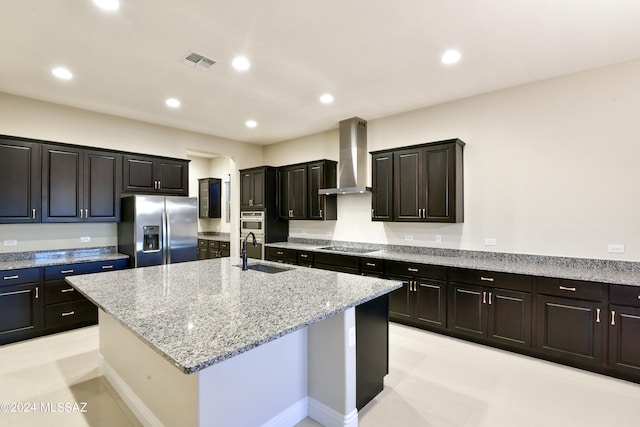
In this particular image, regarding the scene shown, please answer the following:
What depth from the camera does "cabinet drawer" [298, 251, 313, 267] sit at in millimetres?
5066

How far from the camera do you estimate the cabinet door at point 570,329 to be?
2.80 meters

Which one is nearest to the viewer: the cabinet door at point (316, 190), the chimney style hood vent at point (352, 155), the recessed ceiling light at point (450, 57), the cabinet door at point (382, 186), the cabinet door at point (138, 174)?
the recessed ceiling light at point (450, 57)

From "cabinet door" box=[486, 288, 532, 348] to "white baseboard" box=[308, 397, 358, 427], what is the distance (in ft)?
6.63

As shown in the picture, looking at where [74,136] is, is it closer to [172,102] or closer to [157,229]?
[172,102]

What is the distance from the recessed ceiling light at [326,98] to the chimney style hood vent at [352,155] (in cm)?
76

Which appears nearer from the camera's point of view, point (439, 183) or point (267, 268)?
point (267, 268)

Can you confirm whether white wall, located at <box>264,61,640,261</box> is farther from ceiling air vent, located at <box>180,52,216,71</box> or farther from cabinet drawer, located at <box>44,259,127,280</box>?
cabinet drawer, located at <box>44,259,127,280</box>

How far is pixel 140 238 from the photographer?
14.1 feet

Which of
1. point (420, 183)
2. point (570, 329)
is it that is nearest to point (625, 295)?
point (570, 329)

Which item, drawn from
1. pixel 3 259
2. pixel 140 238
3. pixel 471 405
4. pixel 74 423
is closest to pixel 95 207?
pixel 140 238

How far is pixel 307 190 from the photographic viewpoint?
218 inches

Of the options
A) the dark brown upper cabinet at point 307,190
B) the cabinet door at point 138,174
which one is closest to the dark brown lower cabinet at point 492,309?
the dark brown upper cabinet at point 307,190

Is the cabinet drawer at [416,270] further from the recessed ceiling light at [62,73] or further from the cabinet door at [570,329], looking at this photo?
the recessed ceiling light at [62,73]

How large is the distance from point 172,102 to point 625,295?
5336 millimetres
